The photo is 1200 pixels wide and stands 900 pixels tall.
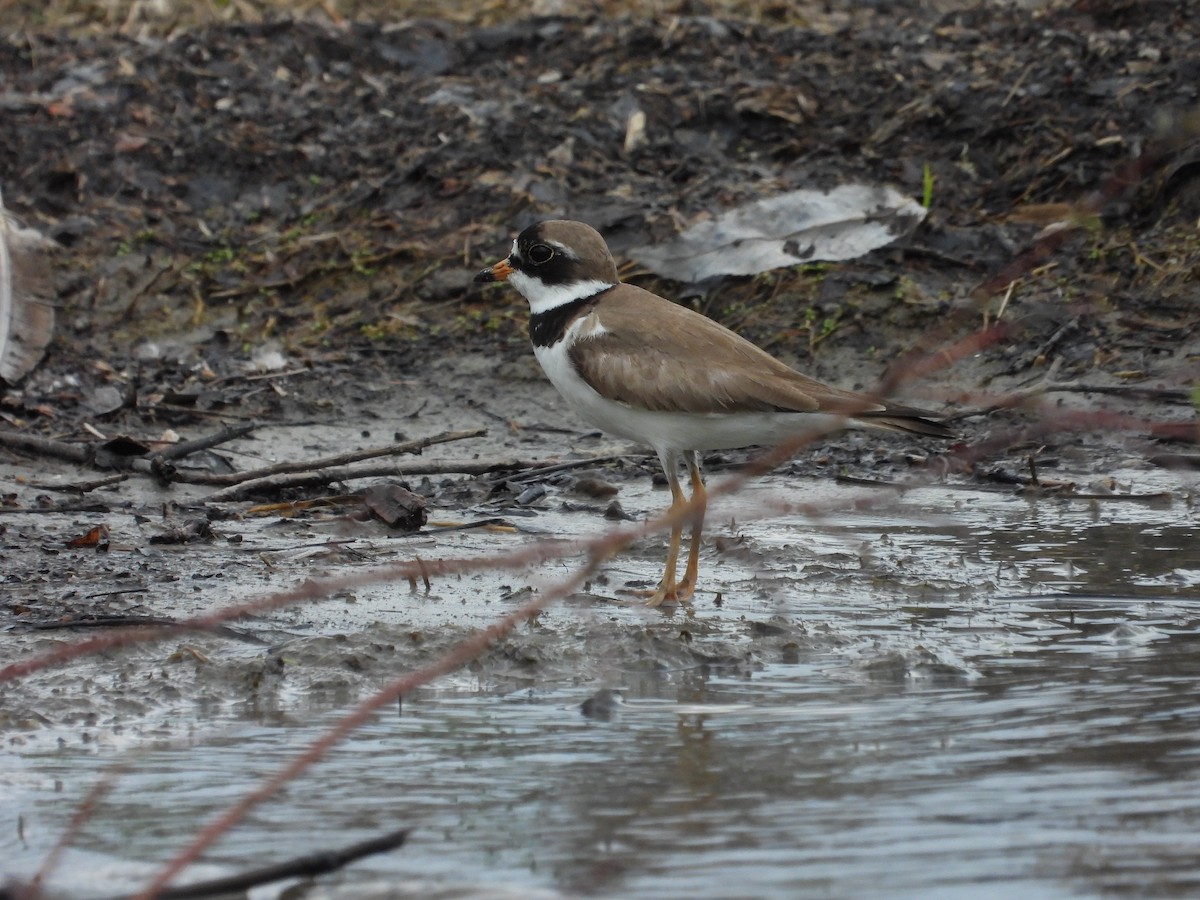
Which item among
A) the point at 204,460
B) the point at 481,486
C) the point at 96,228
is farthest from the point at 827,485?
the point at 96,228

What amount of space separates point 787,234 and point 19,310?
430cm

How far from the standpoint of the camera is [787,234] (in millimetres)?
9125

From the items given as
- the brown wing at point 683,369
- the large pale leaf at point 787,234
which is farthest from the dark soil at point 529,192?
the brown wing at point 683,369

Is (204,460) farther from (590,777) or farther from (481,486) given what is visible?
(590,777)

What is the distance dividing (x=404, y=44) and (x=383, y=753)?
8.25 meters

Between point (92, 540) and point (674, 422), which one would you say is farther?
point (92, 540)

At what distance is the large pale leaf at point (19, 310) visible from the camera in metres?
8.74

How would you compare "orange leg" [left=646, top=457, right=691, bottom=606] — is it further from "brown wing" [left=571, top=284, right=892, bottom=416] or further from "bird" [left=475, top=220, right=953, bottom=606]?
"brown wing" [left=571, top=284, right=892, bottom=416]

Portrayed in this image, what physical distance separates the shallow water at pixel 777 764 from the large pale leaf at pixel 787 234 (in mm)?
3404

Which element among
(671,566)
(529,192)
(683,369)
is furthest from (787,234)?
(671,566)

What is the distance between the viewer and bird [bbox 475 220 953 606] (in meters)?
5.99

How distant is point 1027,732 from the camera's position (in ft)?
13.5

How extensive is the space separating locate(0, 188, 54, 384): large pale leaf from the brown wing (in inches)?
148

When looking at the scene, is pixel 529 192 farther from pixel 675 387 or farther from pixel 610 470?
pixel 675 387
